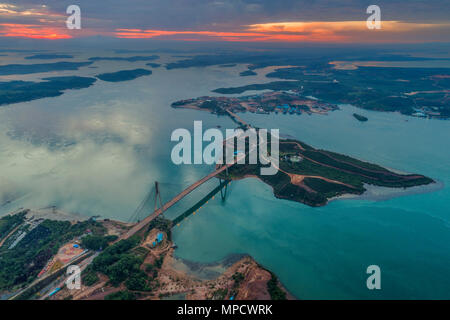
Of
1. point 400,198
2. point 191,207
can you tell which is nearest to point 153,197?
point 191,207

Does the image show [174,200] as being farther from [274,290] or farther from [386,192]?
[386,192]

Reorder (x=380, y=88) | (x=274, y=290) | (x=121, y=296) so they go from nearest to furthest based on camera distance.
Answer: (x=121, y=296), (x=274, y=290), (x=380, y=88)

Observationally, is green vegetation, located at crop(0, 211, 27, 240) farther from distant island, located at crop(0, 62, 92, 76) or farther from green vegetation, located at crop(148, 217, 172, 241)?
distant island, located at crop(0, 62, 92, 76)

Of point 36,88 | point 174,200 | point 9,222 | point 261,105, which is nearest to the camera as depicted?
point 9,222

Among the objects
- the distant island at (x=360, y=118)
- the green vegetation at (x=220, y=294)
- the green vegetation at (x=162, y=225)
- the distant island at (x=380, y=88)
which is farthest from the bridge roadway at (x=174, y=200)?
the distant island at (x=380, y=88)

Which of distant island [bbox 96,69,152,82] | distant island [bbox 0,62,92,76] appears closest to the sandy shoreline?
distant island [bbox 96,69,152,82]

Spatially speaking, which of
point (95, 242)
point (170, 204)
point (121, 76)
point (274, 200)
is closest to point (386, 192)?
point (274, 200)
